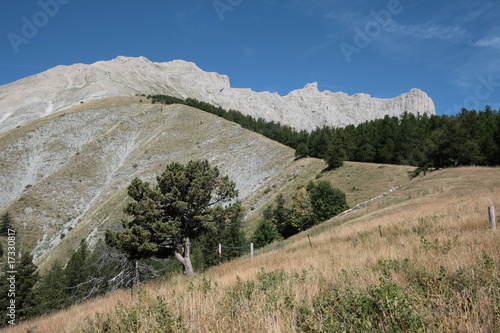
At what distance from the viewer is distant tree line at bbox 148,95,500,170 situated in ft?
140

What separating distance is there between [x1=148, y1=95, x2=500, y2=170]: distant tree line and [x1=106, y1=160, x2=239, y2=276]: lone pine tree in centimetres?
3858

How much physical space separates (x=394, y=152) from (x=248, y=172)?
3842 cm

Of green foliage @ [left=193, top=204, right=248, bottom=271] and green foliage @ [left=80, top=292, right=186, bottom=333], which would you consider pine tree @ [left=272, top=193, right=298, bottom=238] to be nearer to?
green foliage @ [left=193, top=204, right=248, bottom=271]

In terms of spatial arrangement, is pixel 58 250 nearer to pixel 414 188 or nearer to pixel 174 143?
pixel 174 143

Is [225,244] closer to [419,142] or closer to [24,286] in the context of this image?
[24,286]

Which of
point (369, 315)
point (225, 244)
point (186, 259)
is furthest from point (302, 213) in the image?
point (369, 315)

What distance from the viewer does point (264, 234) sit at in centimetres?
4309

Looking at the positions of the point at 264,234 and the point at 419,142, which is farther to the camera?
the point at 419,142

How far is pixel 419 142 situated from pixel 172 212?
63.2 meters

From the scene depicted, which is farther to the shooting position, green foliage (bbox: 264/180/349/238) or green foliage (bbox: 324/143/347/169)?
green foliage (bbox: 324/143/347/169)

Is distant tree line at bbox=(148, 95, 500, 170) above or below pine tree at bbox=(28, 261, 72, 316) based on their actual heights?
above

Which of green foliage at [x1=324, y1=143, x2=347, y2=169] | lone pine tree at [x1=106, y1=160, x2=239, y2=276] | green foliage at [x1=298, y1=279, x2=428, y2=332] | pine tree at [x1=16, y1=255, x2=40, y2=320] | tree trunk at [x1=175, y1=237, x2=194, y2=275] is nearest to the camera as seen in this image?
green foliage at [x1=298, y1=279, x2=428, y2=332]

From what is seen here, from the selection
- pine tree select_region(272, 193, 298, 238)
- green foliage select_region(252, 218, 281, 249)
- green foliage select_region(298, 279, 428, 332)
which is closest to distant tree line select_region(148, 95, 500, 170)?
pine tree select_region(272, 193, 298, 238)

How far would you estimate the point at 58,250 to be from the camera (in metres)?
46.9
